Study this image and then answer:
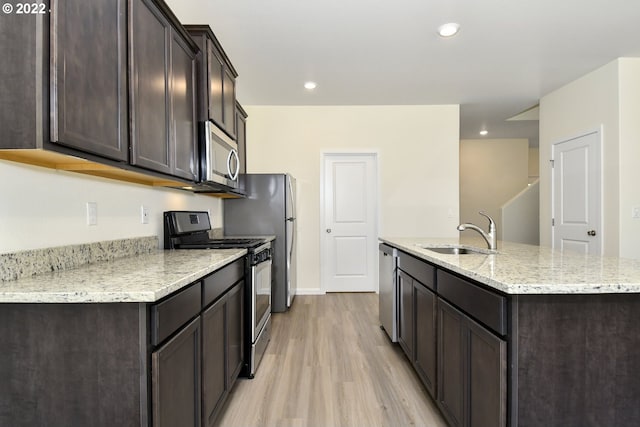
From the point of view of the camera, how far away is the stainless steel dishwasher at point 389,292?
2.74 metres

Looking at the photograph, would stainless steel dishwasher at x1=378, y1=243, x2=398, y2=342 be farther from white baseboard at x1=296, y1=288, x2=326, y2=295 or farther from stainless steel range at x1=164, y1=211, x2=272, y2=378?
white baseboard at x1=296, y1=288, x2=326, y2=295

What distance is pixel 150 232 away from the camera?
7.45ft

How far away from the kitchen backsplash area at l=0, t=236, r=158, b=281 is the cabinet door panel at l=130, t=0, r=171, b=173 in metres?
0.51

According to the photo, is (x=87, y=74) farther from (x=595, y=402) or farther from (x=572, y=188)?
(x=572, y=188)

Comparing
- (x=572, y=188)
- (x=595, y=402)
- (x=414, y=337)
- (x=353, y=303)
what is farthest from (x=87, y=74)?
(x=572, y=188)

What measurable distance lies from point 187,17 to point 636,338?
317cm

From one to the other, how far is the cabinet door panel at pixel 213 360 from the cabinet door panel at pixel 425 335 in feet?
3.82

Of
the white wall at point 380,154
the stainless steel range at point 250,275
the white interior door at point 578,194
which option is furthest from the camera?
the white wall at point 380,154

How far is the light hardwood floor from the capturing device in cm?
187

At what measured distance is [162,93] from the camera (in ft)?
5.58

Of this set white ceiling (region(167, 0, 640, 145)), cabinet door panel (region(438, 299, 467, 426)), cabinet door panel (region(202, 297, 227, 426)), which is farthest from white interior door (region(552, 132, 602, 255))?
cabinet door panel (region(202, 297, 227, 426))

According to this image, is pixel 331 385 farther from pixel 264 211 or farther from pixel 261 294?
pixel 264 211

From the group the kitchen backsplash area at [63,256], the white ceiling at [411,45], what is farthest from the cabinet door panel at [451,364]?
the white ceiling at [411,45]

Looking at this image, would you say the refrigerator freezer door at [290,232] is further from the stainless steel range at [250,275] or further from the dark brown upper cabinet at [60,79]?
the dark brown upper cabinet at [60,79]
